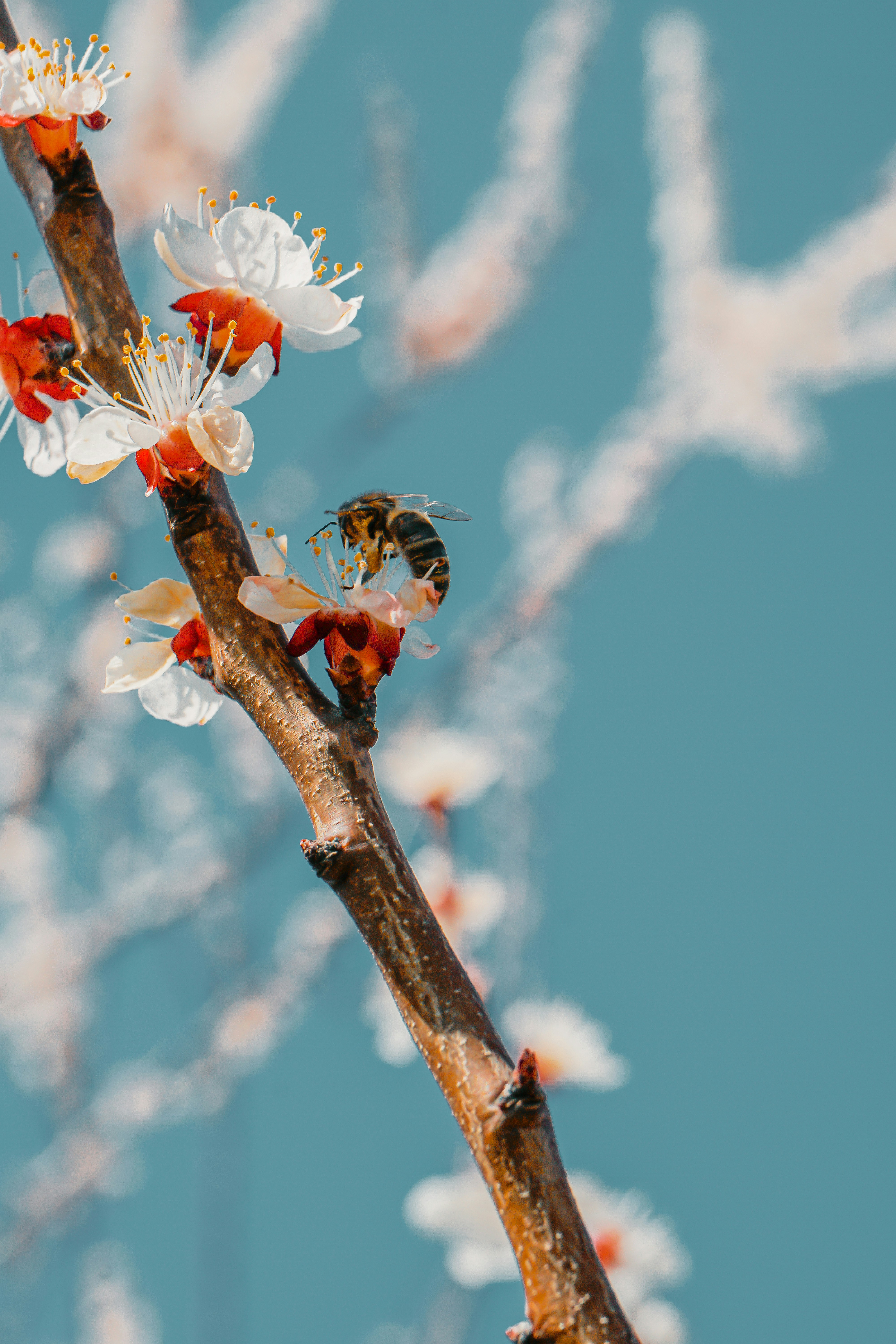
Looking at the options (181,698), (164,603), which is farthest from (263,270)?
(181,698)

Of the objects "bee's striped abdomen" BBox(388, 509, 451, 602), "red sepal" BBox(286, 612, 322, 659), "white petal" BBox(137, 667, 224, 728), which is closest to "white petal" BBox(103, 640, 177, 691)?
"white petal" BBox(137, 667, 224, 728)

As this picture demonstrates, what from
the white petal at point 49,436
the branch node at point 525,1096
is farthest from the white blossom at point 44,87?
the branch node at point 525,1096

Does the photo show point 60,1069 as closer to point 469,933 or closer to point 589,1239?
point 469,933

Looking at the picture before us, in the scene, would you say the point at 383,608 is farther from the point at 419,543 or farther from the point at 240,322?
the point at 419,543

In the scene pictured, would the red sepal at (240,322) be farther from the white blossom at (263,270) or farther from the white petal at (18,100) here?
the white petal at (18,100)

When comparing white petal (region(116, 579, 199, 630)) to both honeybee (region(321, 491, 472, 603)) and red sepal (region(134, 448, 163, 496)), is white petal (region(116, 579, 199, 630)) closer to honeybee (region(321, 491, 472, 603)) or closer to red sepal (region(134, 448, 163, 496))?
red sepal (region(134, 448, 163, 496))

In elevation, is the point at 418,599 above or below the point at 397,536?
below
